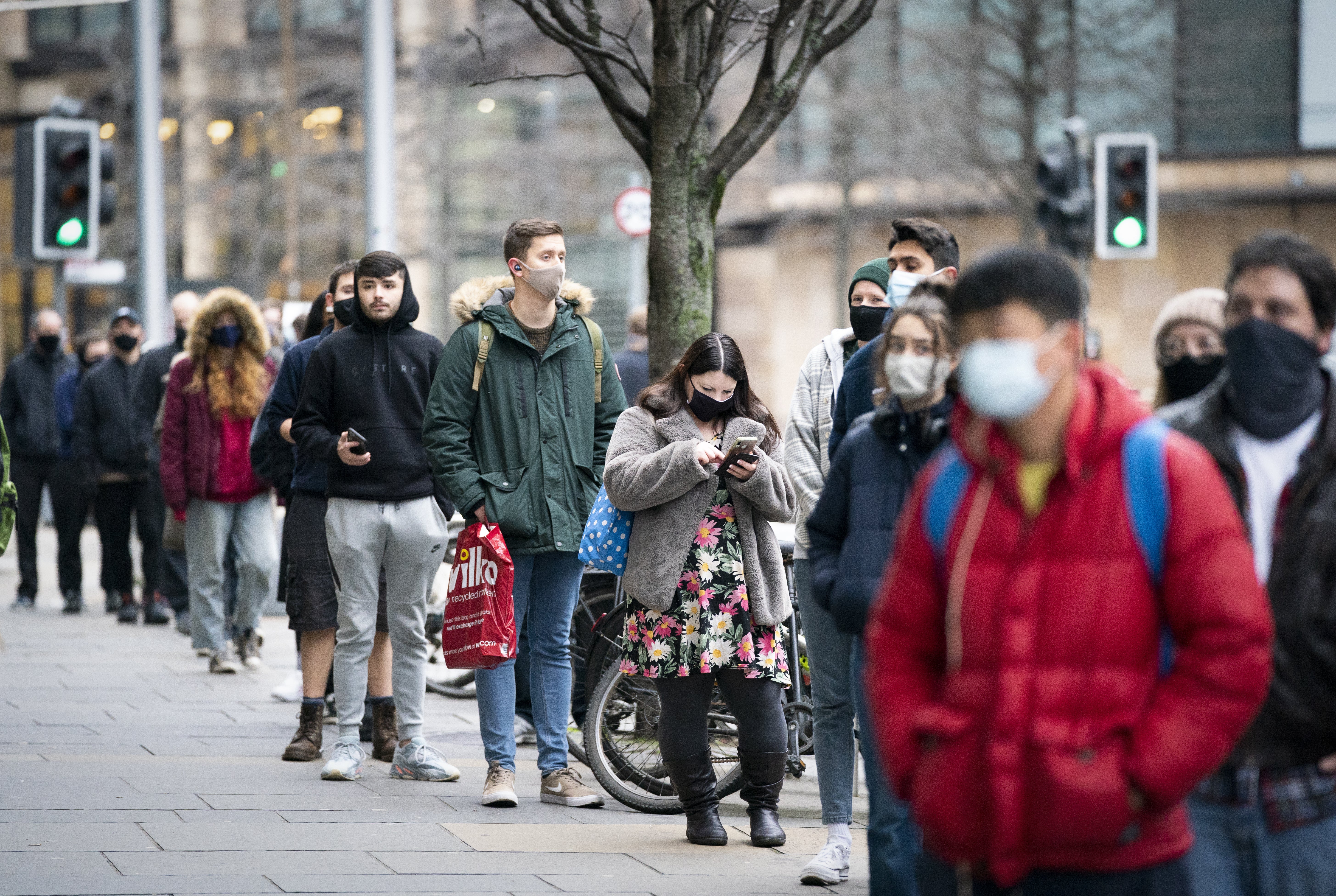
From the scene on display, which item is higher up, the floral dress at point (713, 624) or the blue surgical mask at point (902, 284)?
the blue surgical mask at point (902, 284)

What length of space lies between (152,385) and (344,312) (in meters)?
4.62

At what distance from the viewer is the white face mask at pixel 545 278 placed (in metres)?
6.62

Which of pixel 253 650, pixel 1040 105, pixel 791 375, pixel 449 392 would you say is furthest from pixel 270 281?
pixel 449 392

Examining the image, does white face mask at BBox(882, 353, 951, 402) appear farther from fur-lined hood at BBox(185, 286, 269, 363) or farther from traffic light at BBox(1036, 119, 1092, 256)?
traffic light at BBox(1036, 119, 1092, 256)

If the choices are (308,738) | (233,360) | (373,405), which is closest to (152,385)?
(233,360)

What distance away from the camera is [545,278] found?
21.7 feet

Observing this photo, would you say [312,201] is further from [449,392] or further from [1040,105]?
[449,392]

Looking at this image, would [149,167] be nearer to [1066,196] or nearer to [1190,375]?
[1066,196]

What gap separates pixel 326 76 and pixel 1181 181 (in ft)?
50.2

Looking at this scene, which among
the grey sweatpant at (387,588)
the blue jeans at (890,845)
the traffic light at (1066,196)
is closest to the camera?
the blue jeans at (890,845)

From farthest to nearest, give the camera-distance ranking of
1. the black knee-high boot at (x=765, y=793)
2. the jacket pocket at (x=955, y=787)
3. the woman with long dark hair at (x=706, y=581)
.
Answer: the black knee-high boot at (x=765, y=793) → the woman with long dark hair at (x=706, y=581) → the jacket pocket at (x=955, y=787)

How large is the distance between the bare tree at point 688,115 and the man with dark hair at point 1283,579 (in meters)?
5.00

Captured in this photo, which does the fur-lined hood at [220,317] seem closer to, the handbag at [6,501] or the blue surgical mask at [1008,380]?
the handbag at [6,501]

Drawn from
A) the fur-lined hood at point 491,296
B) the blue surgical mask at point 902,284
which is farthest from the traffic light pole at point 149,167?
the blue surgical mask at point 902,284
